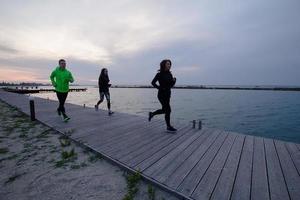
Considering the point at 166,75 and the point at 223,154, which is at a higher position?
the point at 166,75

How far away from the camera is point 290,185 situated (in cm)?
284

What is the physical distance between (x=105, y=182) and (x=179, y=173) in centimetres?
132

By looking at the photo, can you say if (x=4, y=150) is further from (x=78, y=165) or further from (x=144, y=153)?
(x=144, y=153)

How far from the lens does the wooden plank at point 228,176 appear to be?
2607 mm

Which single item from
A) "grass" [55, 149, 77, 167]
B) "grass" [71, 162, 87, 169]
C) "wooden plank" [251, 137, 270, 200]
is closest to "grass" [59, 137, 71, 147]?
"grass" [55, 149, 77, 167]

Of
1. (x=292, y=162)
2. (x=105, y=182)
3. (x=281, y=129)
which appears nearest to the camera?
(x=105, y=182)

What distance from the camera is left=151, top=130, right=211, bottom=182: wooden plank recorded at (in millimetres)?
3170

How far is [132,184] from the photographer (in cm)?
298

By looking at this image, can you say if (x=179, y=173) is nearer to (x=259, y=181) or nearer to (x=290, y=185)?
(x=259, y=181)

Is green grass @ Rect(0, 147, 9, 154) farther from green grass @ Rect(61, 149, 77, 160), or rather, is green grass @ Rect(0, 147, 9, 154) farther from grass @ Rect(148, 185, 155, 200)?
grass @ Rect(148, 185, 155, 200)

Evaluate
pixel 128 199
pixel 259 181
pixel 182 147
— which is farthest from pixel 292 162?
pixel 128 199

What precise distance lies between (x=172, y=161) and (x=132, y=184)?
1.08 m

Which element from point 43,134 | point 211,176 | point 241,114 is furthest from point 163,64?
point 241,114

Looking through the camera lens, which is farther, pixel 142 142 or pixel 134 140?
pixel 134 140
